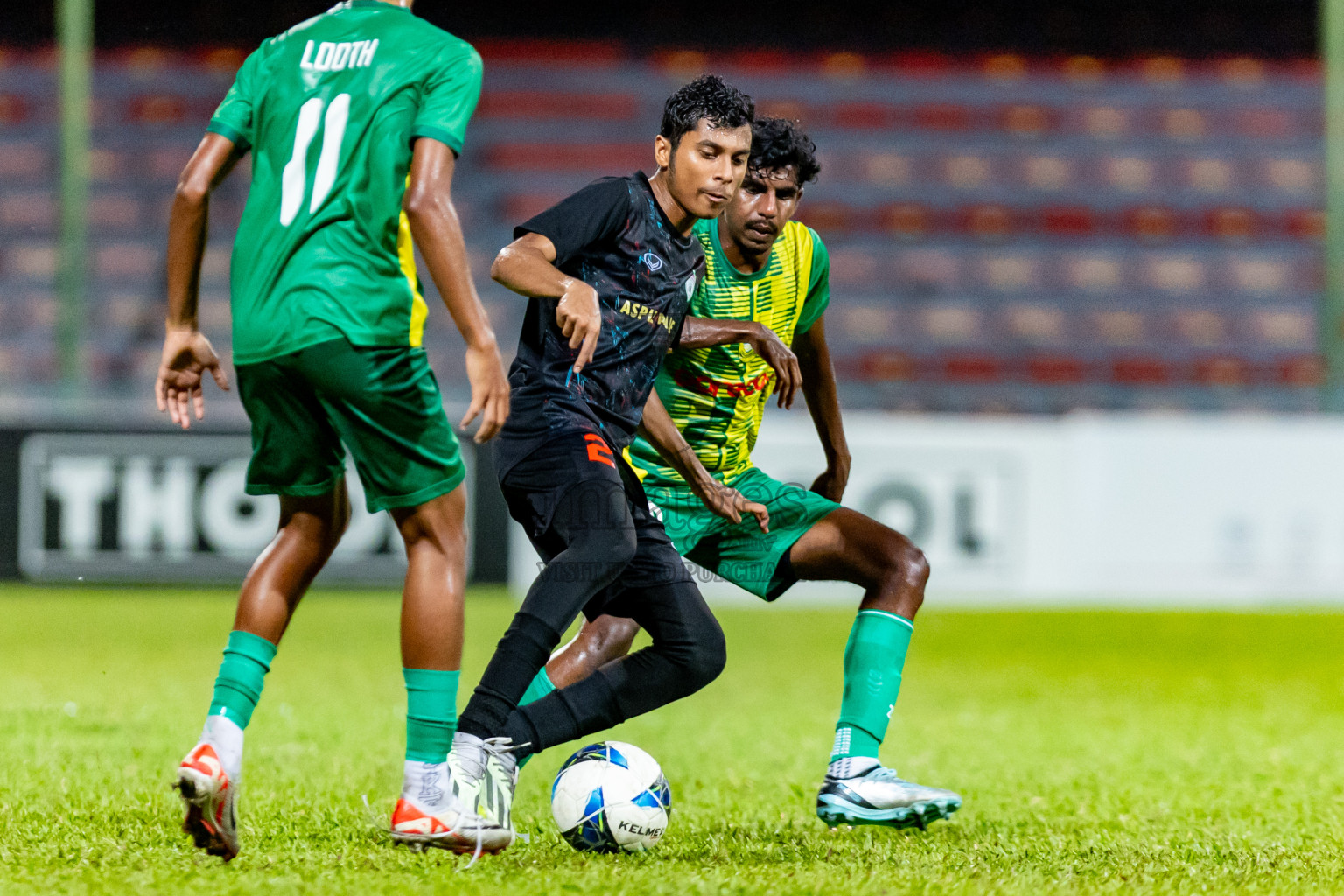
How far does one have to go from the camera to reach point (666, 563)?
348 centimetres

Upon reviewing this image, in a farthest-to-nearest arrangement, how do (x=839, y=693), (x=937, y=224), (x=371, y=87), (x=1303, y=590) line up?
(x=937, y=224) < (x=1303, y=590) < (x=839, y=693) < (x=371, y=87)

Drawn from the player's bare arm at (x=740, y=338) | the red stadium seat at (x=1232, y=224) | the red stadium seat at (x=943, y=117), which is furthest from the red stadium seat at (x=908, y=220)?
the player's bare arm at (x=740, y=338)

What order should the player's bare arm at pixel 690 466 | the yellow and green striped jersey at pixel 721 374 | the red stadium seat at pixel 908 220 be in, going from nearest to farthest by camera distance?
the player's bare arm at pixel 690 466 → the yellow and green striped jersey at pixel 721 374 → the red stadium seat at pixel 908 220

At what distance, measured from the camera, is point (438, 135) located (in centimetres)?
283

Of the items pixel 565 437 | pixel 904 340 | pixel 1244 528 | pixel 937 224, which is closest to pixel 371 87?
pixel 565 437

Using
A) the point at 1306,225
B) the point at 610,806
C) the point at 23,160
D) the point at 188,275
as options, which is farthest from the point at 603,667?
the point at 23,160

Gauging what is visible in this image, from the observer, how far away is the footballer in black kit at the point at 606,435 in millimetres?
3193

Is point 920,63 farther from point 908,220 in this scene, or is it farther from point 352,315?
point 352,315

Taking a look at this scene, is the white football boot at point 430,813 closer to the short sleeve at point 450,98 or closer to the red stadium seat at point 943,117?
the short sleeve at point 450,98

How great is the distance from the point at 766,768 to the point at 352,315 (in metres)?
2.24

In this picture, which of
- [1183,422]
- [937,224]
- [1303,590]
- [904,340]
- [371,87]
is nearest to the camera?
[371,87]

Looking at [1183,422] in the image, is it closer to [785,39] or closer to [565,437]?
[785,39]

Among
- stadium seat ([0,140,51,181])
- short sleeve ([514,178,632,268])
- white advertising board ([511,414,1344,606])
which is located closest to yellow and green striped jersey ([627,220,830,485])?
short sleeve ([514,178,632,268])

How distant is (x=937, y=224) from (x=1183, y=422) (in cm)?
451
